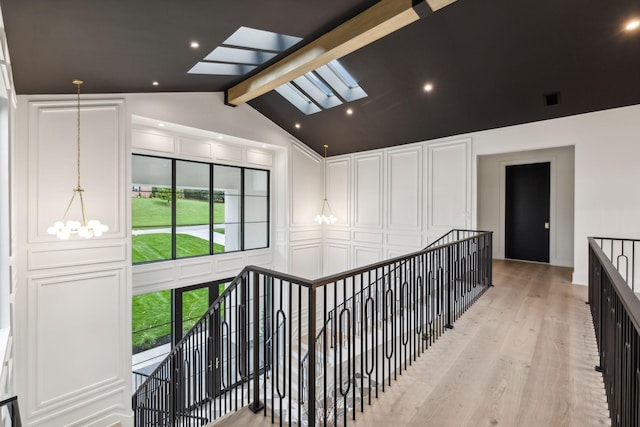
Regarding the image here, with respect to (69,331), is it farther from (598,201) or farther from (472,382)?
(598,201)

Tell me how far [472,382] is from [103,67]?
499 cm

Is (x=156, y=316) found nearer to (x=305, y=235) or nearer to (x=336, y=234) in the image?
(x=305, y=235)

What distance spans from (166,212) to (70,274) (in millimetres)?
2099

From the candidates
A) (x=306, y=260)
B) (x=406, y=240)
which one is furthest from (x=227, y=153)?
(x=406, y=240)

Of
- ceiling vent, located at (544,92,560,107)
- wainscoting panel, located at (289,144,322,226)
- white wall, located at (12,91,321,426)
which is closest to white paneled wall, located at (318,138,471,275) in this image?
wainscoting panel, located at (289,144,322,226)

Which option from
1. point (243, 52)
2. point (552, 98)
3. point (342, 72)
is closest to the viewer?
point (243, 52)

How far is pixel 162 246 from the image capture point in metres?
5.98

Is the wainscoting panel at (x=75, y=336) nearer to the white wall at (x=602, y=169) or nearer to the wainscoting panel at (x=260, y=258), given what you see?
the wainscoting panel at (x=260, y=258)

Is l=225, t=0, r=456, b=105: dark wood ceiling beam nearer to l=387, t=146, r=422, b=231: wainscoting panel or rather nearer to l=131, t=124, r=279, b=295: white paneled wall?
l=131, t=124, r=279, b=295: white paneled wall

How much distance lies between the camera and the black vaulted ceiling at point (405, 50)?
281 cm

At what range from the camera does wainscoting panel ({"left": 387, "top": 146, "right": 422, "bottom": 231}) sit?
693cm

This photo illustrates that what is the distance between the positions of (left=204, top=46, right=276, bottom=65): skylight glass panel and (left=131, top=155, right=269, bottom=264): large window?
248cm

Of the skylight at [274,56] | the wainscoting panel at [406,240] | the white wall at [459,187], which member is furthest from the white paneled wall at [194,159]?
the wainscoting panel at [406,240]

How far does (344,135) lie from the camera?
286 inches
